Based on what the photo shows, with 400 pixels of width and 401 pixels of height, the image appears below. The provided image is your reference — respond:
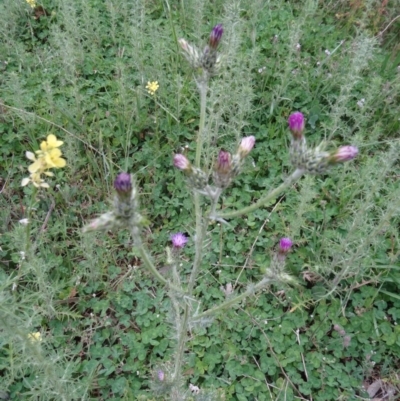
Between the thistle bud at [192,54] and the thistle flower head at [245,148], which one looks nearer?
the thistle flower head at [245,148]

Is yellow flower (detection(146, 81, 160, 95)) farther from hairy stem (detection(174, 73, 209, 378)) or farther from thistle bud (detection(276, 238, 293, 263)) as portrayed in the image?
thistle bud (detection(276, 238, 293, 263))

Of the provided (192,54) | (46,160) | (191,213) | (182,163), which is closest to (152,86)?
(191,213)

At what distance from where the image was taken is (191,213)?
3254 mm

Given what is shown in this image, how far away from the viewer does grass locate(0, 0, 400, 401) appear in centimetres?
271

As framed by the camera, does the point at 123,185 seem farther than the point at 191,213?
No

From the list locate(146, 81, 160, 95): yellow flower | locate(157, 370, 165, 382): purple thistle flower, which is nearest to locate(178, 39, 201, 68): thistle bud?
locate(157, 370, 165, 382): purple thistle flower

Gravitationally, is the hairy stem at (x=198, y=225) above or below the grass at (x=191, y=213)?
above

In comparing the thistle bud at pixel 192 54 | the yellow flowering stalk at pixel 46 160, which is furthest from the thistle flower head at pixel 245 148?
the yellow flowering stalk at pixel 46 160

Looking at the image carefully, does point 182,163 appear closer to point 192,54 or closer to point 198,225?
point 198,225

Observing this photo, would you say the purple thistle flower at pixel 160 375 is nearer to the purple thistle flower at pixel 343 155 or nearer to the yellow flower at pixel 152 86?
the purple thistle flower at pixel 343 155

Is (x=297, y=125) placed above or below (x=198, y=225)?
above

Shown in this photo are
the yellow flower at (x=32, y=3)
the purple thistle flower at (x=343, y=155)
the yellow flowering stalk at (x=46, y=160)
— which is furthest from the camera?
the yellow flower at (x=32, y=3)

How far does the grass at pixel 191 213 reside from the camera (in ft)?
8.89

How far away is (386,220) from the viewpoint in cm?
260
